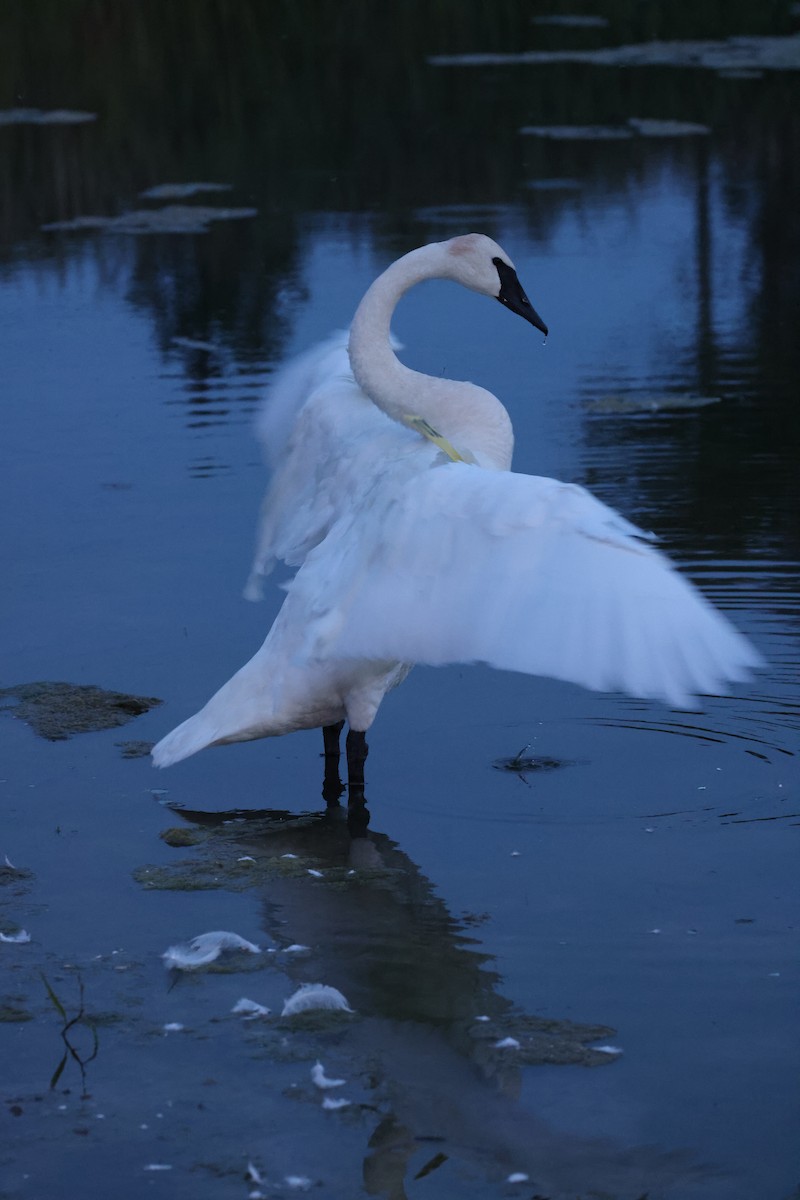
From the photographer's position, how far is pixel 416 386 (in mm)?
6688

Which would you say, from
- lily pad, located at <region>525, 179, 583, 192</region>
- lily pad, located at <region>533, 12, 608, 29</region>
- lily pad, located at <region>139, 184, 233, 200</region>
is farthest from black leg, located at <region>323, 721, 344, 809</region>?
lily pad, located at <region>533, 12, 608, 29</region>

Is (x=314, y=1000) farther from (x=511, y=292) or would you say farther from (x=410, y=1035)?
(x=511, y=292)

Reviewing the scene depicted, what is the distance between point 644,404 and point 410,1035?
7473 mm

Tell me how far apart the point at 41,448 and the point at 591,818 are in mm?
6291

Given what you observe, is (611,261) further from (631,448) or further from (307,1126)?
(307,1126)

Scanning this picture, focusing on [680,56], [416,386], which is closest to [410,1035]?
[416,386]

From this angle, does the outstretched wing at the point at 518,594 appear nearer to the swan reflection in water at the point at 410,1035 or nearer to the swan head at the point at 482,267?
the swan reflection in water at the point at 410,1035

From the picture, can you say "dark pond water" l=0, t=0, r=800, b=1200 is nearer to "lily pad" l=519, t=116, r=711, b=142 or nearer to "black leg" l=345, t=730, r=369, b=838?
"black leg" l=345, t=730, r=369, b=838

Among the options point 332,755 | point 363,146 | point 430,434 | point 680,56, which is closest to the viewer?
point 430,434

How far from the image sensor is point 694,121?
884 inches

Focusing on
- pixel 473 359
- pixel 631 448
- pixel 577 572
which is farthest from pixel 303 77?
pixel 577 572

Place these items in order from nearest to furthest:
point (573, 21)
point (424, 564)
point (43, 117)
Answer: point (424, 564) < point (43, 117) < point (573, 21)

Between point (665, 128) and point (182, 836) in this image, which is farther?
point (665, 128)


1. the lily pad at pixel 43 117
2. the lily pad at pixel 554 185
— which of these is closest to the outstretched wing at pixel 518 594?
the lily pad at pixel 554 185
